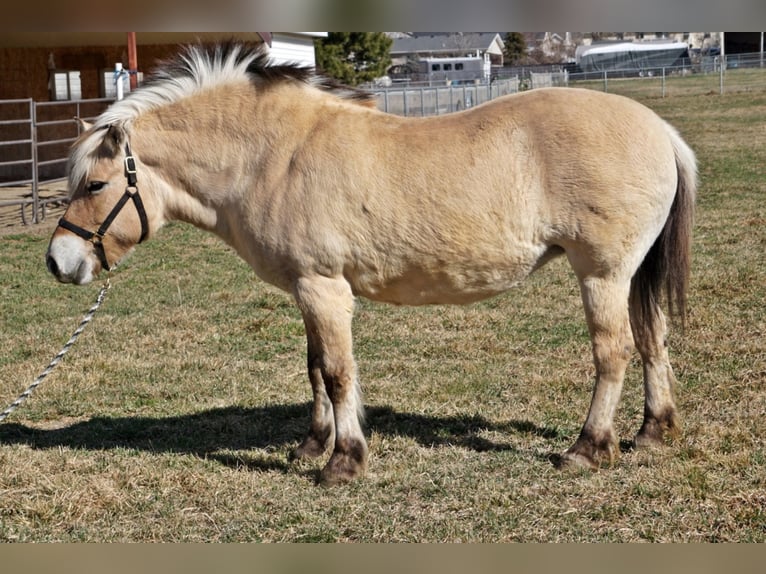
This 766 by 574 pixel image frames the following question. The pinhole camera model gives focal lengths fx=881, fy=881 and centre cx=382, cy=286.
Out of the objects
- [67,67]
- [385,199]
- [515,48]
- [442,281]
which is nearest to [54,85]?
[67,67]

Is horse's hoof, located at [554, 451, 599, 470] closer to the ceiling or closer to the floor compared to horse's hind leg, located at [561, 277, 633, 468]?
closer to the floor

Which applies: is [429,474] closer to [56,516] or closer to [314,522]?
[314,522]

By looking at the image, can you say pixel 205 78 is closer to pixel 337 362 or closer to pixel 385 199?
pixel 385 199

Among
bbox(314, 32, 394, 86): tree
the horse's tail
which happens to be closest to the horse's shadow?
the horse's tail

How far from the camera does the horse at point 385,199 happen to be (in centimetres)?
460

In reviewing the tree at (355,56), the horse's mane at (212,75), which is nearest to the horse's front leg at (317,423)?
the horse's mane at (212,75)

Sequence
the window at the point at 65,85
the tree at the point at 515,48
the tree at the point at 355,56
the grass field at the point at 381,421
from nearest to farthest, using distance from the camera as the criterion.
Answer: the grass field at the point at 381,421
the window at the point at 65,85
the tree at the point at 355,56
the tree at the point at 515,48

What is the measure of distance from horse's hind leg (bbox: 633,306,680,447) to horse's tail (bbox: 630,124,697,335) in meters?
0.04

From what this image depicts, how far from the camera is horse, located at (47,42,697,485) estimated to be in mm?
4602

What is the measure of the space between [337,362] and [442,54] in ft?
211

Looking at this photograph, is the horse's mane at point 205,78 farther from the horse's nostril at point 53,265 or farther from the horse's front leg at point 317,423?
the horse's front leg at point 317,423

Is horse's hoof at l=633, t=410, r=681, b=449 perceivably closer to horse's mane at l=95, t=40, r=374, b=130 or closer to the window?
horse's mane at l=95, t=40, r=374, b=130

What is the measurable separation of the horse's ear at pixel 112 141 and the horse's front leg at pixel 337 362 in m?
1.25

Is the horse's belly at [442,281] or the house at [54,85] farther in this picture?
the house at [54,85]
